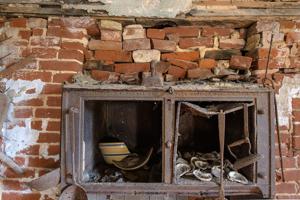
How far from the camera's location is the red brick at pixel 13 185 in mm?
1898

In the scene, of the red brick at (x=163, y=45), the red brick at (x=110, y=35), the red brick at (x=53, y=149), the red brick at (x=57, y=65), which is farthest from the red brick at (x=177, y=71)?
the red brick at (x=53, y=149)

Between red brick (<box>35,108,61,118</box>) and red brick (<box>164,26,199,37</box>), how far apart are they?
810 millimetres

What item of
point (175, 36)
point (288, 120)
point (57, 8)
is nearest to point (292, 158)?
point (288, 120)

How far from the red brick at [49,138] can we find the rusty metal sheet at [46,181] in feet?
0.61

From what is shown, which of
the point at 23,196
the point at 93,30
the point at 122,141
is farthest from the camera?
the point at 122,141

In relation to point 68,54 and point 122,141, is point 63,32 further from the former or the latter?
point 122,141

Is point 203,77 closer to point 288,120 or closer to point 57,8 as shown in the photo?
point 288,120

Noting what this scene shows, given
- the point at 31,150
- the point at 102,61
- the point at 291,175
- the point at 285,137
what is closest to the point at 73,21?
the point at 102,61

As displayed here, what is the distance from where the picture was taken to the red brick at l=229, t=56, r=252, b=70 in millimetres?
Answer: 2051

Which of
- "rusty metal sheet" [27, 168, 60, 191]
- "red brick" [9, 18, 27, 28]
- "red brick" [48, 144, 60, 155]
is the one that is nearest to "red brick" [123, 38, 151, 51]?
"red brick" [9, 18, 27, 28]

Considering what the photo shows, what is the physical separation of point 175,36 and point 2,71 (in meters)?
1.02

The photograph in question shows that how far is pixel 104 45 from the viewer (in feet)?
6.82

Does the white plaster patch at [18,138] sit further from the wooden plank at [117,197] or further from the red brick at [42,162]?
the wooden plank at [117,197]

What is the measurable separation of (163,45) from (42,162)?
972 millimetres
